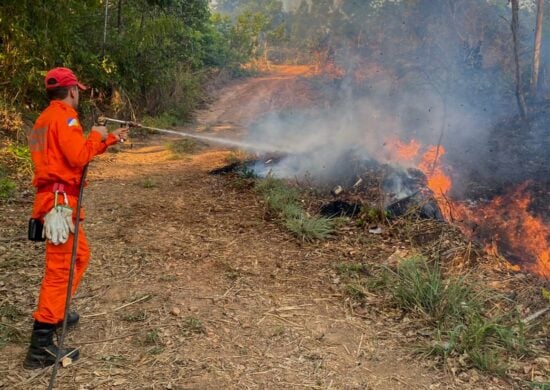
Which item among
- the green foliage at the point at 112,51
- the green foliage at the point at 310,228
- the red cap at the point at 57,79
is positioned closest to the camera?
the red cap at the point at 57,79

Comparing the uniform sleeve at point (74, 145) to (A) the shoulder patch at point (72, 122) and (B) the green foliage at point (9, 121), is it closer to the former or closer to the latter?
(A) the shoulder patch at point (72, 122)

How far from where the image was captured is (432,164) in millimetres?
8758

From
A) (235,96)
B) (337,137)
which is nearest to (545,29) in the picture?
(337,137)

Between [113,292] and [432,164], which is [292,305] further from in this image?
[432,164]

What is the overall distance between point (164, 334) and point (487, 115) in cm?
1023

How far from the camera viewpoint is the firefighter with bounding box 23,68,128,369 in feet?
9.89

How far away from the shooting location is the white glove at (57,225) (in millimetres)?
3027

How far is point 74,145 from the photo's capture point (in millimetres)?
2994

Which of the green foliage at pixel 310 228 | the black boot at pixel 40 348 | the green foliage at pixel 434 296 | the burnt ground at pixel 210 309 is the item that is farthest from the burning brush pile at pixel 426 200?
the black boot at pixel 40 348

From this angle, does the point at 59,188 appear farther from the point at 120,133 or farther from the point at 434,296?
the point at 434,296

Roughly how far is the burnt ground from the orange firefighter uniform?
557 mm

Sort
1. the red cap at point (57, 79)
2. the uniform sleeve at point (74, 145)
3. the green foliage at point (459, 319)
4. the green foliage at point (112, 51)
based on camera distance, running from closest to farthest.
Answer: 1. the uniform sleeve at point (74, 145)
2. the red cap at point (57, 79)
3. the green foliage at point (459, 319)
4. the green foliage at point (112, 51)

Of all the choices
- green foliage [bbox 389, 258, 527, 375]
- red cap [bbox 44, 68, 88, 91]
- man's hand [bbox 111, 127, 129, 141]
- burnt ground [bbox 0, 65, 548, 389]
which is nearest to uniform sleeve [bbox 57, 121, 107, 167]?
man's hand [bbox 111, 127, 129, 141]

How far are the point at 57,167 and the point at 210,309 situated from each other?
6.04 ft
